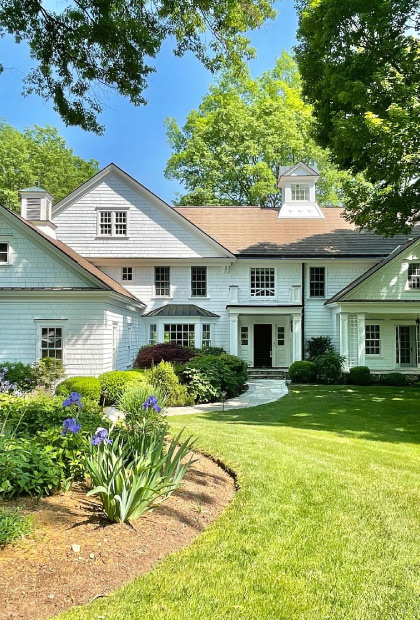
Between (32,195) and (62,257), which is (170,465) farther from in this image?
(32,195)

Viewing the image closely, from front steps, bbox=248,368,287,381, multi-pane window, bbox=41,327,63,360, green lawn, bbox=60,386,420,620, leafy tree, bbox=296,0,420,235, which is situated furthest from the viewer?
front steps, bbox=248,368,287,381

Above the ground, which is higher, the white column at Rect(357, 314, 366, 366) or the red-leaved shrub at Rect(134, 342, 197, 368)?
the white column at Rect(357, 314, 366, 366)

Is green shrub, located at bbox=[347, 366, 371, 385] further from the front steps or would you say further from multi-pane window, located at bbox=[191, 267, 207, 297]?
multi-pane window, located at bbox=[191, 267, 207, 297]

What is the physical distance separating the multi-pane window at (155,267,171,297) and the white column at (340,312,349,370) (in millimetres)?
8371

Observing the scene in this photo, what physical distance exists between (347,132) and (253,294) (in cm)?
996

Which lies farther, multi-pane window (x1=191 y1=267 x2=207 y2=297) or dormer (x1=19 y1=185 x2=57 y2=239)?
multi-pane window (x1=191 y1=267 x2=207 y2=297)

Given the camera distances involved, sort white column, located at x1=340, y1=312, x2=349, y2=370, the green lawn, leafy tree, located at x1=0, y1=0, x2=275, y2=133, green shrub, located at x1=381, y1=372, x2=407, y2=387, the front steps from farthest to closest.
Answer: the front steps → white column, located at x1=340, y1=312, x2=349, y2=370 → green shrub, located at x1=381, y1=372, x2=407, y2=387 → leafy tree, located at x1=0, y1=0, x2=275, y2=133 → the green lawn

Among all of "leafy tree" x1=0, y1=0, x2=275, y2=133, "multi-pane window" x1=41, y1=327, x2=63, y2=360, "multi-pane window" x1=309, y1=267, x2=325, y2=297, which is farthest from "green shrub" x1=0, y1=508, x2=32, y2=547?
"multi-pane window" x1=309, y1=267, x2=325, y2=297

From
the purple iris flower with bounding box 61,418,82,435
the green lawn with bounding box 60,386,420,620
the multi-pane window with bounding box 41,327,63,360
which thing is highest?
the multi-pane window with bounding box 41,327,63,360

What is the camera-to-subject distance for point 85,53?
7789 millimetres

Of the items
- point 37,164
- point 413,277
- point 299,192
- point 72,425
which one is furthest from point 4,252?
point 37,164

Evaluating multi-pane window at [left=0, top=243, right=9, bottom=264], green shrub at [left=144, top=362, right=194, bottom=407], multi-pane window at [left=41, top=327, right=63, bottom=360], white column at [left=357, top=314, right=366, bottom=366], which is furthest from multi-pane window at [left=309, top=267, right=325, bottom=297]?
multi-pane window at [left=0, top=243, right=9, bottom=264]

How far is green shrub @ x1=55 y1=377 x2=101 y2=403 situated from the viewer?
12.6 meters

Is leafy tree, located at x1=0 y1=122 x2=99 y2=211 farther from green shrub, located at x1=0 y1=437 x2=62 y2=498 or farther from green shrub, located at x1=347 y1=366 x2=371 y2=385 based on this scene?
green shrub, located at x1=0 y1=437 x2=62 y2=498
